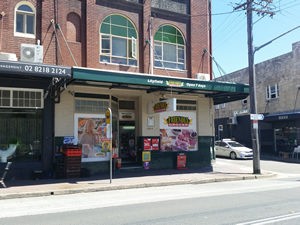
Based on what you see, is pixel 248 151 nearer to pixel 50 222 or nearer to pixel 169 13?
pixel 169 13

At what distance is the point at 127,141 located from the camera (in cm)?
1967

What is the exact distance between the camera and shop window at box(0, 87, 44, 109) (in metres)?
15.4

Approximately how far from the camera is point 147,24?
1964 centimetres

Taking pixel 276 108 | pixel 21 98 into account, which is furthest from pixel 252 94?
pixel 276 108

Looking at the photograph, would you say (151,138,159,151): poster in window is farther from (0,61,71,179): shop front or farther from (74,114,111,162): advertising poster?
(0,61,71,179): shop front

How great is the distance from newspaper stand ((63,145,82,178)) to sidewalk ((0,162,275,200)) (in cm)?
57

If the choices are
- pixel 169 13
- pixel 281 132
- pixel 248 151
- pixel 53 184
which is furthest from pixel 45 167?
pixel 281 132

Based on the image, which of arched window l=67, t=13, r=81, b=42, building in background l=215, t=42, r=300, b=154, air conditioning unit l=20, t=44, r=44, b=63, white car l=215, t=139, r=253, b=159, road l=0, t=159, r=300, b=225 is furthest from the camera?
building in background l=215, t=42, r=300, b=154

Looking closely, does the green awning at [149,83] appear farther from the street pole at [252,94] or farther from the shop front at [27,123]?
the shop front at [27,123]

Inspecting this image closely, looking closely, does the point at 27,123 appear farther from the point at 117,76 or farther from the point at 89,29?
the point at 89,29

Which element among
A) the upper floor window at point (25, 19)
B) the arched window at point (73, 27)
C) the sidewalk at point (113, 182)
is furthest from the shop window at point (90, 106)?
the upper floor window at point (25, 19)

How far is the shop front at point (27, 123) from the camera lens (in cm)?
1531

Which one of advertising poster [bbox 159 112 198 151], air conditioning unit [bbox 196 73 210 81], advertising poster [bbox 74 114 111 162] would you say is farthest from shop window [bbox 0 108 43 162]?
air conditioning unit [bbox 196 73 210 81]

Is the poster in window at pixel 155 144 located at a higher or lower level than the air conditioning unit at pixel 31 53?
lower
